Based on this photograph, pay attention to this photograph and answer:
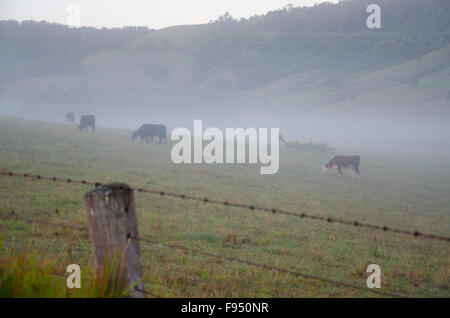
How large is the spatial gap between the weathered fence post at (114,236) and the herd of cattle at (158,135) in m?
22.4

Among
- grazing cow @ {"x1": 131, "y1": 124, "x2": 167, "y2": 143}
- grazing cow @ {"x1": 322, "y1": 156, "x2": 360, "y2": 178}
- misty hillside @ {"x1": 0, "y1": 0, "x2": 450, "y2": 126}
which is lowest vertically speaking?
grazing cow @ {"x1": 322, "y1": 156, "x2": 360, "y2": 178}

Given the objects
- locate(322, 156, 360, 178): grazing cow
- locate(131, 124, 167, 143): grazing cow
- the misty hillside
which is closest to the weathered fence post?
locate(322, 156, 360, 178): grazing cow

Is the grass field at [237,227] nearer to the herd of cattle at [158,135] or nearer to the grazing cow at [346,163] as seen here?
the grazing cow at [346,163]

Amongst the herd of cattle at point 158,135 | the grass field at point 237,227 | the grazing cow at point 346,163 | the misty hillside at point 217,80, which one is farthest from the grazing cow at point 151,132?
the misty hillside at point 217,80

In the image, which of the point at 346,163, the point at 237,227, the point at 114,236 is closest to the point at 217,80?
the point at 346,163

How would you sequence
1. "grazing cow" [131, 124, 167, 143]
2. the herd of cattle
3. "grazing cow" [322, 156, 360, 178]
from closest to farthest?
"grazing cow" [322, 156, 360, 178] < the herd of cattle < "grazing cow" [131, 124, 167, 143]

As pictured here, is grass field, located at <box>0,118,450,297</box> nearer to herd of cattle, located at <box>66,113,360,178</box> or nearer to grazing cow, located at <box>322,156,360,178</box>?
grazing cow, located at <box>322,156,360,178</box>

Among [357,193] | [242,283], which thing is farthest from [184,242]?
[357,193]

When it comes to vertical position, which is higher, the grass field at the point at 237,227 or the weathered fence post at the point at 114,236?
the weathered fence post at the point at 114,236

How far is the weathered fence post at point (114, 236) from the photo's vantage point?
9.84 ft

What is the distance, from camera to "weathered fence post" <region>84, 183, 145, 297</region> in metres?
3.00

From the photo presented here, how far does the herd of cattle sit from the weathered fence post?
73.6ft

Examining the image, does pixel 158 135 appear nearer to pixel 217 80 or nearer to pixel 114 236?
pixel 114 236

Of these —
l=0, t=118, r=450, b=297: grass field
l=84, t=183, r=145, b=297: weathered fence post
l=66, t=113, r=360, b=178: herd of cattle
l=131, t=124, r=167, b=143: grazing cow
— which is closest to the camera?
l=84, t=183, r=145, b=297: weathered fence post
